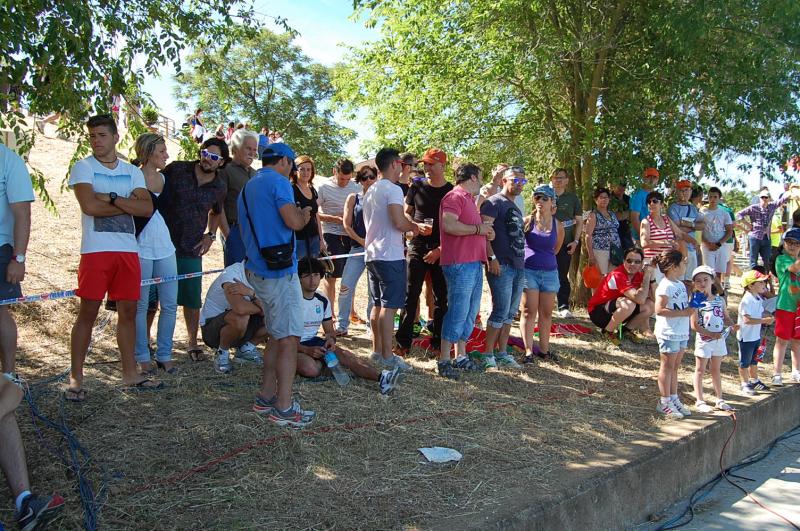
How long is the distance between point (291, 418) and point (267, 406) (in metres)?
0.28

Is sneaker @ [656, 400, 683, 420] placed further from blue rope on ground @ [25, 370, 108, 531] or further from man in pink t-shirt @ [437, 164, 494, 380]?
blue rope on ground @ [25, 370, 108, 531]

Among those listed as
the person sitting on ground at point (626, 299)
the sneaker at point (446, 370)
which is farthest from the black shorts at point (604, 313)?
the sneaker at point (446, 370)

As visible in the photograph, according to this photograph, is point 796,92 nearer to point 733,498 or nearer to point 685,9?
point 685,9

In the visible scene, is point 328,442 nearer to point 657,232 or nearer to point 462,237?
point 462,237

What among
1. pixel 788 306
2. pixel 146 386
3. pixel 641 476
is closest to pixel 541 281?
pixel 788 306

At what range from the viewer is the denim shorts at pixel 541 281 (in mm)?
7398

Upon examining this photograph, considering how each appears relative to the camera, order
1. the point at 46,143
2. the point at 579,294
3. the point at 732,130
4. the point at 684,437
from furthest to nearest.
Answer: the point at 46,143 → the point at 579,294 → the point at 732,130 → the point at 684,437

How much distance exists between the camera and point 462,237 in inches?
259

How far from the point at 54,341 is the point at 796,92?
30.6 ft

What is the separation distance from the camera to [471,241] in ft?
21.6

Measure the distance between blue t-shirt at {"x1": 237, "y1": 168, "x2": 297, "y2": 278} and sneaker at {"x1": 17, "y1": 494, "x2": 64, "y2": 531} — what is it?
1.96 metres

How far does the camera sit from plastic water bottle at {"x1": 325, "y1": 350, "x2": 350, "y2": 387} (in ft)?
19.4

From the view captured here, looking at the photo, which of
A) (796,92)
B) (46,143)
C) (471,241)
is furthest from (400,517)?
(46,143)

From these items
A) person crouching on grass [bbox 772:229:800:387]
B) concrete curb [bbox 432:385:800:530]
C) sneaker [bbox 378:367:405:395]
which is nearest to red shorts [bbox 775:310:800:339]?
person crouching on grass [bbox 772:229:800:387]
